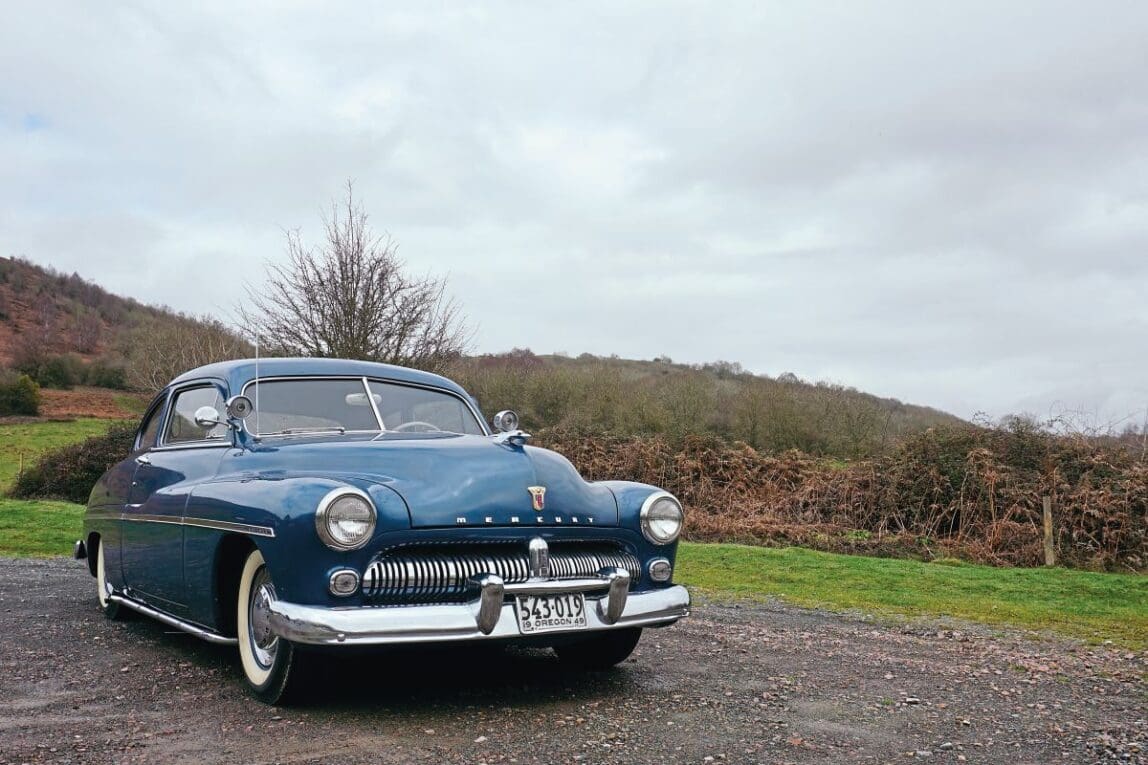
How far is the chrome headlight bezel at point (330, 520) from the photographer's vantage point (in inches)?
168

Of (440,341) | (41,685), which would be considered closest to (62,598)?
(41,685)

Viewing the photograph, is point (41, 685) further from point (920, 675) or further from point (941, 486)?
point (941, 486)

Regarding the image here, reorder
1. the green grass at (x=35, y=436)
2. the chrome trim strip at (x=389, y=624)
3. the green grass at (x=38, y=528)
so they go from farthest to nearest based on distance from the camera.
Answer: the green grass at (x=35, y=436), the green grass at (x=38, y=528), the chrome trim strip at (x=389, y=624)

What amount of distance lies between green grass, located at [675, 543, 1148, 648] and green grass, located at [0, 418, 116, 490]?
2505 cm

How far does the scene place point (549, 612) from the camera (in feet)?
15.0

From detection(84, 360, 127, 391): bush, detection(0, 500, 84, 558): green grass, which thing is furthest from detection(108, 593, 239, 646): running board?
detection(84, 360, 127, 391): bush

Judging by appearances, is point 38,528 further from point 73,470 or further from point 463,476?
point 463,476

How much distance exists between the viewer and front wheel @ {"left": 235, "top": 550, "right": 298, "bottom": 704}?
4.50 metres

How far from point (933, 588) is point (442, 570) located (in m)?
8.86

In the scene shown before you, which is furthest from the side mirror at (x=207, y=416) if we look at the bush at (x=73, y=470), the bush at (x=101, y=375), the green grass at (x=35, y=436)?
the bush at (x=101, y=375)

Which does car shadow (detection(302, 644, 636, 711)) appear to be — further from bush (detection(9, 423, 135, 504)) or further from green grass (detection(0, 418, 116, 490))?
green grass (detection(0, 418, 116, 490))

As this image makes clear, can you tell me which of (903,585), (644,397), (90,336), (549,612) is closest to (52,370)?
(90,336)

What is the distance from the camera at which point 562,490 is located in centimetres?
495

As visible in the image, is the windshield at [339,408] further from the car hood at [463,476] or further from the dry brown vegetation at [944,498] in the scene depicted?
the dry brown vegetation at [944,498]
